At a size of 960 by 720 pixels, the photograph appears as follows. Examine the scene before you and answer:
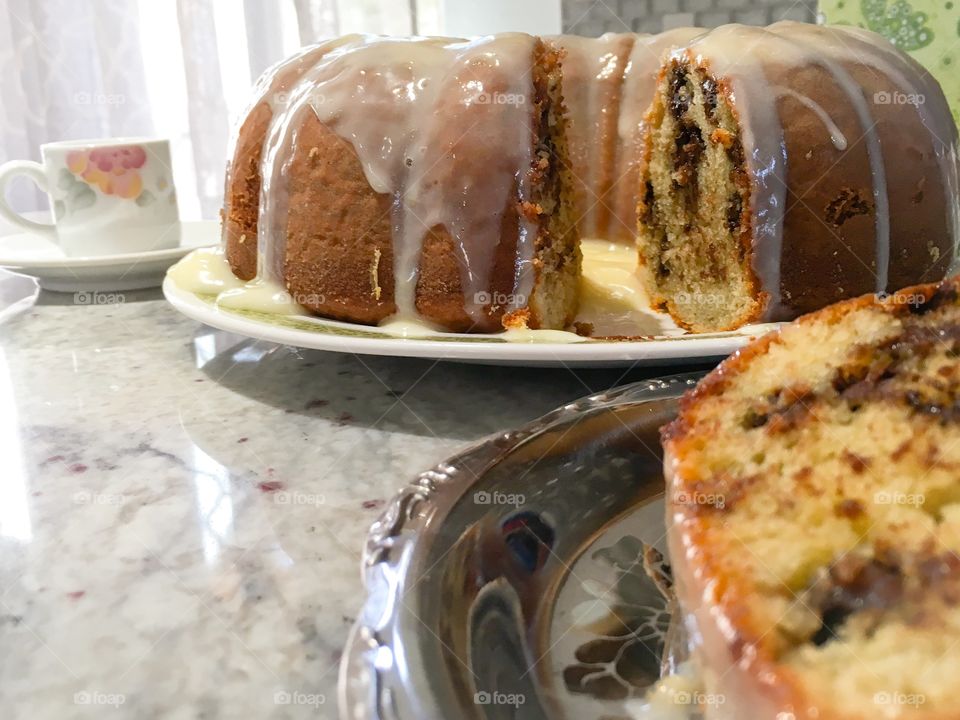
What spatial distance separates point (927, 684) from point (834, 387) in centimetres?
24

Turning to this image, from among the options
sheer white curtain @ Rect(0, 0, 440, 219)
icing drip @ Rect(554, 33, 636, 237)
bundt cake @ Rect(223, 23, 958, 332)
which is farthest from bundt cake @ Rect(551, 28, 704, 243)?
sheer white curtain @ Rect(0, 0, 440, 219)

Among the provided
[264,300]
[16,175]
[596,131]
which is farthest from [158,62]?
[264,300]

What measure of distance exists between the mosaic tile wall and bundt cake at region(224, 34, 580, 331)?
4.67 feet

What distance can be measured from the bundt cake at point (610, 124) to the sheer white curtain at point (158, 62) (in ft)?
5.44

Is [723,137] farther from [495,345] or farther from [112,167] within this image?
[112,167]

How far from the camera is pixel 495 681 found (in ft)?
1.47

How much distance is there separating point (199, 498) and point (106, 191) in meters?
0.96

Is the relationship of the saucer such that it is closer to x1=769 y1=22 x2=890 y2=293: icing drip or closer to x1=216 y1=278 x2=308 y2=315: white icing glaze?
x1=216 y1=278 x2=308 y2=315: white icing glaze

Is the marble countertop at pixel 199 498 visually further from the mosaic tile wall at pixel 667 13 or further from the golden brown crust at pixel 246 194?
the mosaic tile wall at pixel 667 13

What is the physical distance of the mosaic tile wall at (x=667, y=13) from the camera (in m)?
2.36

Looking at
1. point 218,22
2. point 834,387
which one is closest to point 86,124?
point 218,22

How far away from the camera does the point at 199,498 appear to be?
82 centimetres

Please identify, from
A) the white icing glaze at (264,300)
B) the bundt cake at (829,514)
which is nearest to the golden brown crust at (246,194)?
the white icing glaze at (264,300)

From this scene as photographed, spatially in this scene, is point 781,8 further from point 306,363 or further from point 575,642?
point 575,642
